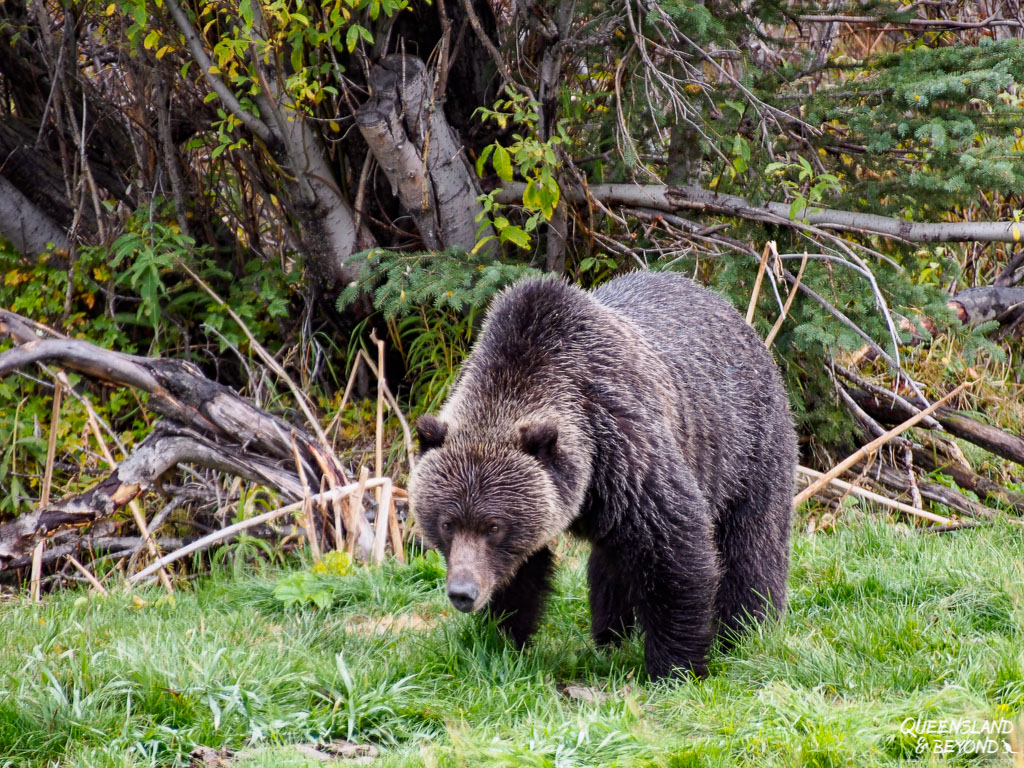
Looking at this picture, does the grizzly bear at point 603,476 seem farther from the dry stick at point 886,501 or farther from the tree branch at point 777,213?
the tree branch at point 777,213

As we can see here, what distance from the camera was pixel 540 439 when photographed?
4.07 metres

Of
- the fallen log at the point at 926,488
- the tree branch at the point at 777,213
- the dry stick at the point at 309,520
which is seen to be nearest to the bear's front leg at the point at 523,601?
the dry stick at the point at 309,520

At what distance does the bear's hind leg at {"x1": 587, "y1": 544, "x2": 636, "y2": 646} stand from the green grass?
102 mm

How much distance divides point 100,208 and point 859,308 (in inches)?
231

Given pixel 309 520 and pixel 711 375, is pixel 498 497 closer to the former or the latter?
pixel 711 375

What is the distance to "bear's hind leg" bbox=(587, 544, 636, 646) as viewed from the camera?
4.87 metres

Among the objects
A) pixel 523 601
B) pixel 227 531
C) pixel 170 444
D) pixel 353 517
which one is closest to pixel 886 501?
pixel 523 601

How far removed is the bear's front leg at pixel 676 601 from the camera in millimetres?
4324

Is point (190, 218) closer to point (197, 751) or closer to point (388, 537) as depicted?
point (388, 537)

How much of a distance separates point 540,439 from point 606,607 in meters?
1.29

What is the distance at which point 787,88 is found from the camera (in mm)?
7172

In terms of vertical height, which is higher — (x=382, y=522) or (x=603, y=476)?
(x=603, y=476)

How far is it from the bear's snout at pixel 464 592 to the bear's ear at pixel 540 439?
1.85 ft

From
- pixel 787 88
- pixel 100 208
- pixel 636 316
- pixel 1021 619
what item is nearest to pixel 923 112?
pixel 787 88
